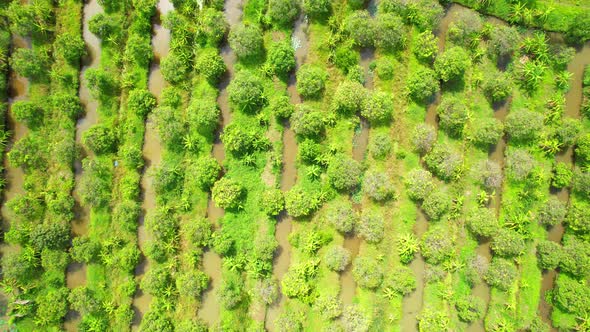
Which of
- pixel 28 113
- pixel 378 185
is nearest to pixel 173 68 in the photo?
pixel 28 113

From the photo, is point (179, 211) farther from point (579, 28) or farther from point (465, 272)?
point (579, 28)

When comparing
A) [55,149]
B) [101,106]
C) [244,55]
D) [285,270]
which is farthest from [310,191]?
[55,149]

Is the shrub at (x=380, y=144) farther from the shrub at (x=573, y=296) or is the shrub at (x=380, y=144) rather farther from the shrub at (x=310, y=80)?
the shrub at (x=573, y=296)

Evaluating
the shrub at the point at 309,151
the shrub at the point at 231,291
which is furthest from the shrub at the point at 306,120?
the shrub at the point at 231,291

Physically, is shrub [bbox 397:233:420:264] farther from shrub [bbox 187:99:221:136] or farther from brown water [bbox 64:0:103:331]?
brown water [bbox 64:0:103:331]

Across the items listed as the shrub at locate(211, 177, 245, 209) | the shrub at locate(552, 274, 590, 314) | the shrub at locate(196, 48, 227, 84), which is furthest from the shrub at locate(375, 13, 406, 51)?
the shrub at locate(552, 274, 590, 314)
